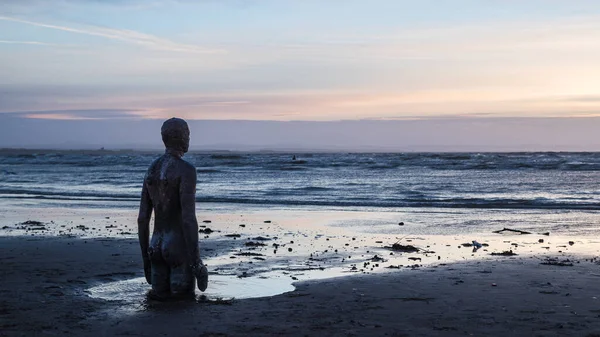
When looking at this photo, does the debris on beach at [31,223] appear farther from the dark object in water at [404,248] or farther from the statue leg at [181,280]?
the statue leg at [181,280]

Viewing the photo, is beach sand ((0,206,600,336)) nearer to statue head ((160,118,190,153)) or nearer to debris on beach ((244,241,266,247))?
debris on beach ((244,241,266,247))

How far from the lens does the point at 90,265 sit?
9664mm

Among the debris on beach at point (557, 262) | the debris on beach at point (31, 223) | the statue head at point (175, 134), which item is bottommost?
the debris on beach at point (31, 223)

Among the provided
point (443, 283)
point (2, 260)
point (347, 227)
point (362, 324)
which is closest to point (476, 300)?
point (443, 283)

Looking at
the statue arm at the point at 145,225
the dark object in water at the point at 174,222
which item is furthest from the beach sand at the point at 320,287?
the statue arm at the point at 145,225

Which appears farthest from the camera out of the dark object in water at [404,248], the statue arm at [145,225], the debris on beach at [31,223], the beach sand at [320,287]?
the debris on beach at [31,223]

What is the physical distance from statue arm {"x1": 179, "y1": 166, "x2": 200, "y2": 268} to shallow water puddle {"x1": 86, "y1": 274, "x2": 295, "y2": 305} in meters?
0.60

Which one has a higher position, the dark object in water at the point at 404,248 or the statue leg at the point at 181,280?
the statue leg at the point at 181,280

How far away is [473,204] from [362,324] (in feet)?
Answer: 52.7

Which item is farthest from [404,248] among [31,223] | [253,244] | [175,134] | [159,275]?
[31,223]

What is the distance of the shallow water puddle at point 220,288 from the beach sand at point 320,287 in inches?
1.0

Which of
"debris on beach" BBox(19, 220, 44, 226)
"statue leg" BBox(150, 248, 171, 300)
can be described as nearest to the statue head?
"statue leg" BBox(150, 248, 171, 300)

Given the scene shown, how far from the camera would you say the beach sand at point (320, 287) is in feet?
20.3

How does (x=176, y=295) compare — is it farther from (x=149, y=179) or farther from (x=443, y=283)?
(x=443, y=283)
